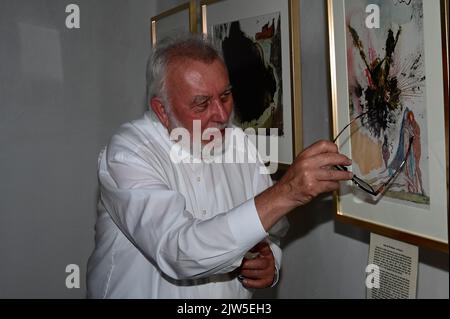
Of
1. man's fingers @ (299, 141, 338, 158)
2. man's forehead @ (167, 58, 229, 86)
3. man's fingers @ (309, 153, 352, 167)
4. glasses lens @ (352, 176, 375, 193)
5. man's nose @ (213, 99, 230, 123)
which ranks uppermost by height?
man's forehead @ (167, 58, 229, 86)

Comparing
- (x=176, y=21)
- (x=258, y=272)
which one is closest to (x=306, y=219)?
(x=258, y=272)

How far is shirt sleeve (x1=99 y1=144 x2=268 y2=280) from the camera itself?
980mm

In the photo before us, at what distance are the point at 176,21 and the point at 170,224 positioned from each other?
3.34 ft

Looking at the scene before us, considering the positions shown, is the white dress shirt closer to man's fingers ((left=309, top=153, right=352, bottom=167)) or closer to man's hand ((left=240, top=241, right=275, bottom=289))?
man's hand ((left=240, top=241, right=275, bottom=289))

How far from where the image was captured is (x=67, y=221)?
2061 millimetres

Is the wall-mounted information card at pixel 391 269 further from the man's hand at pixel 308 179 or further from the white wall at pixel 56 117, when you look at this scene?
the white wall at pixel 56 117

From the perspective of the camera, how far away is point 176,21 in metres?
1.84

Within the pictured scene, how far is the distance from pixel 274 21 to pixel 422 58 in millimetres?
513

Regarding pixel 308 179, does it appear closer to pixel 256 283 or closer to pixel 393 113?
pixel 393 113

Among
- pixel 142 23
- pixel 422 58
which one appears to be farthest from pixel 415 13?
pixel 142 23

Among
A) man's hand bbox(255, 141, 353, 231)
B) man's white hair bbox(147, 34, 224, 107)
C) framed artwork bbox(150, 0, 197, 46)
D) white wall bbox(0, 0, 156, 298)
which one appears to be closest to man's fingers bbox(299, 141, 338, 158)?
man's hand bbox(255, 141, 353, 231)

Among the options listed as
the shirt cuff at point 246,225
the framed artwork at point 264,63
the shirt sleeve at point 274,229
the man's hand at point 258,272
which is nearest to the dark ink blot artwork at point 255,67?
the framed artwork at point 264,63

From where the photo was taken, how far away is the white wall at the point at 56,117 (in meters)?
1.92

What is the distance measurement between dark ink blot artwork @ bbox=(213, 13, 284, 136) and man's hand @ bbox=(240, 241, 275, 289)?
0.33 metres
